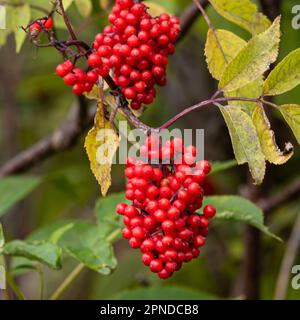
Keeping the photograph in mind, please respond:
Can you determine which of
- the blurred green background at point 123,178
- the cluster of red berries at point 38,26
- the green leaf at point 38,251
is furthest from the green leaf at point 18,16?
the blurred green background at point 123,178

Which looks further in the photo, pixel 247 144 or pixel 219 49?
pixel 219 49

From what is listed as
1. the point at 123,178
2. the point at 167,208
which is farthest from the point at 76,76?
the point at 123,178

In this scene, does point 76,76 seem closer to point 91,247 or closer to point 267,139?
point 267,139

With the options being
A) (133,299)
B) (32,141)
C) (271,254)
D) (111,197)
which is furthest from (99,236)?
(32,141)

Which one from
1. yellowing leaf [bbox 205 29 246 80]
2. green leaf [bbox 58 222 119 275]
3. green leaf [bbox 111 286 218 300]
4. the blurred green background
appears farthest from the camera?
the blurred green background

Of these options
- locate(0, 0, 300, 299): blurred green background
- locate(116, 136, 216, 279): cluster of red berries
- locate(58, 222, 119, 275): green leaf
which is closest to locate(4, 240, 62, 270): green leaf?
locate(58, 222, 119, 275): green leaf

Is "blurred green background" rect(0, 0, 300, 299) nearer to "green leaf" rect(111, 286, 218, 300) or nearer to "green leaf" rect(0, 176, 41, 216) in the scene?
"green leaf" rect(0, 176, 41, 216)
